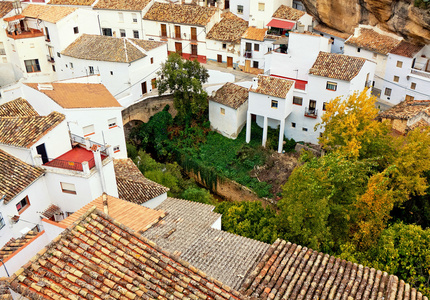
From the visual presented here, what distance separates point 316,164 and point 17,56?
31.7 meters

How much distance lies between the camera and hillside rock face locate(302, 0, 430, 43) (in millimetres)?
32562

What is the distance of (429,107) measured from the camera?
28641 mm

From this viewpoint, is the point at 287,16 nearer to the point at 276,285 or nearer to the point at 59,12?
the point at 59,12

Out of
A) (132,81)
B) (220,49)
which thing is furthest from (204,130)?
(220,49)

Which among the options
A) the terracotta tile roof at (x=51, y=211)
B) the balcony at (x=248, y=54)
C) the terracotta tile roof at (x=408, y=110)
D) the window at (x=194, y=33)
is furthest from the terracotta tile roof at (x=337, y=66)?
the terracotta tile roof at (x=51, y=211)

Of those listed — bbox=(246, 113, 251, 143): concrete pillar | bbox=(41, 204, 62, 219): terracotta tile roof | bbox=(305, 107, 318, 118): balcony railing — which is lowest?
bbox=(246, 113, 251, 143): concrete pillar

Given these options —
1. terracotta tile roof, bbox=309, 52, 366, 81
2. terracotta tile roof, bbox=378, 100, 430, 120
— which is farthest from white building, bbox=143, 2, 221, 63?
terracotta tile roof, bbox=378, 100, 430, 120

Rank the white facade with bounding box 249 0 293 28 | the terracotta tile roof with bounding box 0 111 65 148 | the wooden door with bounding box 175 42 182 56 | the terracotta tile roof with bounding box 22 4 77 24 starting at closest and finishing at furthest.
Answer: the terracotta tile roof with bounding box 0 111 65 148, the terracotta tile roof with bounding box 22 4 77 24, the white facade with bounding box 249 0 293 28, the wooden door with bounding box 175 42 182 56

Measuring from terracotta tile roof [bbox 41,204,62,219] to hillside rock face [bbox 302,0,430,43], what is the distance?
30.7 m

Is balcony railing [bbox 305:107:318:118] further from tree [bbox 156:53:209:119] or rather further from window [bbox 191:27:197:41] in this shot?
window [bbox 191:27:197:41]

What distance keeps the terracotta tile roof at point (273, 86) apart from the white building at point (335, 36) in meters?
12.4

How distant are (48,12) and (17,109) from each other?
17965mm

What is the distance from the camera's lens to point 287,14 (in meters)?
40.8

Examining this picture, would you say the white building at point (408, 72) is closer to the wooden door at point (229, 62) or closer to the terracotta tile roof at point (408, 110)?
the terracotta tile roof at point (408, 110)
